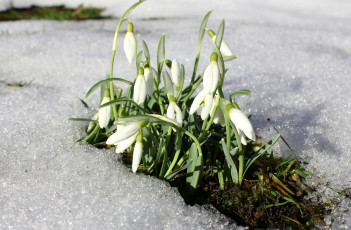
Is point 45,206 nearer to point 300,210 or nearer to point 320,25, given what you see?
point 300,210

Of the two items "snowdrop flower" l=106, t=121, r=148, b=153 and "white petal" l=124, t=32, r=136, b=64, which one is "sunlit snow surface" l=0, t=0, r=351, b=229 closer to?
"snowdrop flower" l=106, t=121, r=148, b=153

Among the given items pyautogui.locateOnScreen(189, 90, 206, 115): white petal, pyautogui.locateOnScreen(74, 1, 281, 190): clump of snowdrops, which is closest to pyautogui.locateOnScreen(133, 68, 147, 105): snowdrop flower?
pyautogui.locateOnScreen(74, 1, 281, 190): clump of snowdrops

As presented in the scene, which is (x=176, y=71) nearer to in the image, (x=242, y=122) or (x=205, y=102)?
(x=205, y=102)

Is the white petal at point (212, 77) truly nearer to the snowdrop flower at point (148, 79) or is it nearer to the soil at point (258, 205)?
the snowdrop flower at point (148, 79)

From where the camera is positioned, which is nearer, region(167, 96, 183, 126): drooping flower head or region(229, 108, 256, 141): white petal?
region(229, 108, 256, 141): white petal

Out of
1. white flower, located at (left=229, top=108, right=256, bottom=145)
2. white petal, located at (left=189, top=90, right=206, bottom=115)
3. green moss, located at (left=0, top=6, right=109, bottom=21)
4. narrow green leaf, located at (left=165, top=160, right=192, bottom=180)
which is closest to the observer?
white flower, located at (left=229, top=108, right=256, bottom=145)

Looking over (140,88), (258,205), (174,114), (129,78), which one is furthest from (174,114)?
(129,78)
